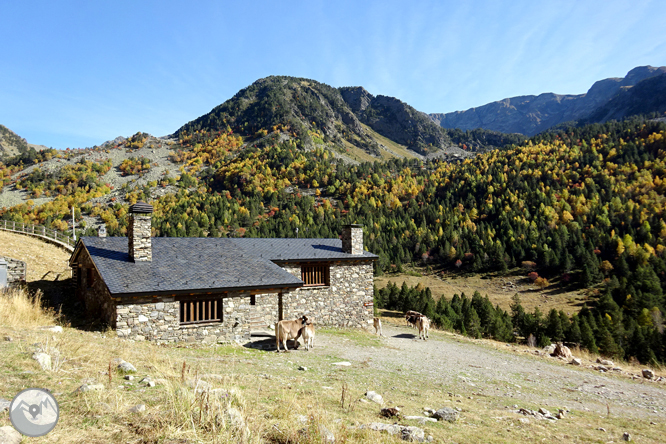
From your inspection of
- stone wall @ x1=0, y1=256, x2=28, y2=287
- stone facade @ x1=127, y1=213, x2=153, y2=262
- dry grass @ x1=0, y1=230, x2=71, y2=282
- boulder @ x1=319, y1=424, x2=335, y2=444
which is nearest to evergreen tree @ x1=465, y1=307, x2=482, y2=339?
stone facade @ x1=127, y1=213, x2=153, y2=262

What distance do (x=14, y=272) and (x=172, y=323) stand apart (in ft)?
39.3

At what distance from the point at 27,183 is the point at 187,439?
154132mm

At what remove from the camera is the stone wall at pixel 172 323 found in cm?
1391

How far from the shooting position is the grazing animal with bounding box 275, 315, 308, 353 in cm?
1527

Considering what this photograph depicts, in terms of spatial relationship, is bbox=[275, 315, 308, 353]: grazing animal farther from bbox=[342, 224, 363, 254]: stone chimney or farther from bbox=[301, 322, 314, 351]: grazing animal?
bbox=[342, 224, 363, 254]: stone chimney

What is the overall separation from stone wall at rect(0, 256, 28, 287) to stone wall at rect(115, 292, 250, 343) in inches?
414

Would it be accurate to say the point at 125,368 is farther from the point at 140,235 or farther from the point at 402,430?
the point at 140,235

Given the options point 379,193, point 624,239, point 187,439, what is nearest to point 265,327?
point 187,439

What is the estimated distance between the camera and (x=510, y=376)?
1510 cm

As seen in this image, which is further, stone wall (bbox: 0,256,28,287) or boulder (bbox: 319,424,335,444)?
stone wall (bbox: 0,256,28,287)

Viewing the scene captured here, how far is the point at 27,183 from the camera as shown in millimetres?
119438

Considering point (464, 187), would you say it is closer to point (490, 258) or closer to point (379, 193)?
point (379, 193)

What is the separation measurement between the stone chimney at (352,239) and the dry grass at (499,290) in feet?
122

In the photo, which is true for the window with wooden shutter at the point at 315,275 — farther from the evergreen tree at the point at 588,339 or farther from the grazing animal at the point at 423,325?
the evergreen tree at the point at 588,339
